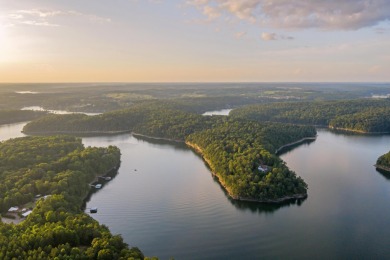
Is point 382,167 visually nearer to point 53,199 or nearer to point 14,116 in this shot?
point 53,199

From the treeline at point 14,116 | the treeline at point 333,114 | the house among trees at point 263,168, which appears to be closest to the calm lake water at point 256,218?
the house among trees at point 263,168

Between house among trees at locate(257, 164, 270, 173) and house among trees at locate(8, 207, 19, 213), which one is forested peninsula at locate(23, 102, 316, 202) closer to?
house among trees at locate(257, 164, 270, 173)

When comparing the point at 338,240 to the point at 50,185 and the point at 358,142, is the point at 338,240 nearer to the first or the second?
the point at 50,185

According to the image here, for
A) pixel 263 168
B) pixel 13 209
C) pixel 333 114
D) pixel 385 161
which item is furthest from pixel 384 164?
pixel 333 114

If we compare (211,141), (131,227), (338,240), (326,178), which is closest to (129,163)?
(211,141)

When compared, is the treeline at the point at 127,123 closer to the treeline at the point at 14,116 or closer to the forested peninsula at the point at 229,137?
the forested peninsula at the point at 229,137

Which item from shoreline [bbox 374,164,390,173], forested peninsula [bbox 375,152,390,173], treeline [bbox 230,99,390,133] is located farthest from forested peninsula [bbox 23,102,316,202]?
treeline [bbox 230,99,390,133]
